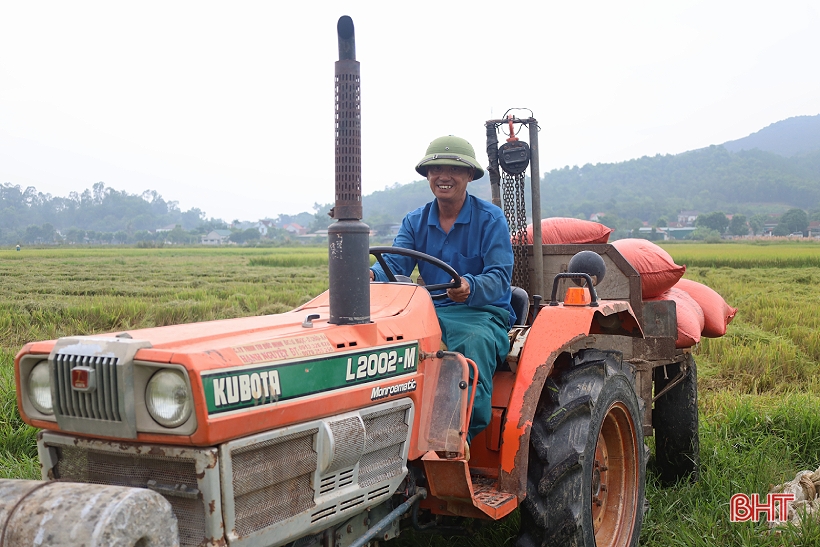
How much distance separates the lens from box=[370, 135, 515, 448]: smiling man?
2975mm

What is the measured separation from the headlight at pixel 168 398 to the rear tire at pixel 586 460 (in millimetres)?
1612

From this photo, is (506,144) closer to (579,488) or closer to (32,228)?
(579,488)

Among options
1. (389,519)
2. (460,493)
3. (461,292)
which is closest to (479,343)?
(461,292)

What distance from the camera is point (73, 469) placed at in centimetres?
207

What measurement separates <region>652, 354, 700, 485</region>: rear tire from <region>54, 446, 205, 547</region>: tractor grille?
3.60 m

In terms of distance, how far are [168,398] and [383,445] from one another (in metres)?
0.87

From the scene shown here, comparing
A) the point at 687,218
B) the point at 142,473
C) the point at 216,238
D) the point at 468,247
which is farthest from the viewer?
the point at 687,218

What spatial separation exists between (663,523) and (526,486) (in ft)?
4.45

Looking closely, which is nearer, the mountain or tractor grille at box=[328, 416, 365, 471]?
tractor grille at box=[328, 416, 365, 471]

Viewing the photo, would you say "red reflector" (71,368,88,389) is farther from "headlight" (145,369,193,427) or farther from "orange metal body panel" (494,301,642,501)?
"orange metal body panel" (494,301,642,501)

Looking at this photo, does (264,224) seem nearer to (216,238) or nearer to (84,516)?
(216,238)

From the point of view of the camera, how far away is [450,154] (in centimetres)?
356

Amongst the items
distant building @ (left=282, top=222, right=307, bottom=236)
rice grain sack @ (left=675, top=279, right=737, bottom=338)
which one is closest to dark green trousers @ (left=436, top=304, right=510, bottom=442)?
rice grain sack @ (left=675, top=279, right=737, bottom=338)

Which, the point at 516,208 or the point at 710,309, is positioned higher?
the point at 516,208
